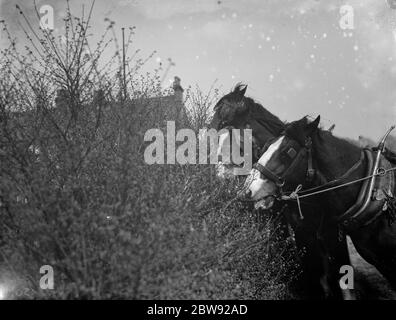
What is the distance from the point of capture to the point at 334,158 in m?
4.34

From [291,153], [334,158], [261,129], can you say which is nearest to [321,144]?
[334,158]

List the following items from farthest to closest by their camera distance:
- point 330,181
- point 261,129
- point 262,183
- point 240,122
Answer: point 240,122 → point 261,129 → point 262,183 → point 330,181

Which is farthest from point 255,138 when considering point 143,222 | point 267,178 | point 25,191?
point 25,191

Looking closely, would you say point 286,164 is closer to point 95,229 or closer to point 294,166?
point 294,166

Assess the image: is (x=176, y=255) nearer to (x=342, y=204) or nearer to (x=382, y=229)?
(x=342, y=204)

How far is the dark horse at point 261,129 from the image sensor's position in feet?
18.8

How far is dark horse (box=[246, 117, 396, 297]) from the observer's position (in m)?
4.05

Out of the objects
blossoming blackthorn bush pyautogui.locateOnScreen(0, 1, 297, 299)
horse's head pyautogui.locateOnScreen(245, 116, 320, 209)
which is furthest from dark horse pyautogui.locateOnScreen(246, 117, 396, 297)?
blossoming blackthorn bush pyautogui.locateOnScreen(0, 1, 297, 299)

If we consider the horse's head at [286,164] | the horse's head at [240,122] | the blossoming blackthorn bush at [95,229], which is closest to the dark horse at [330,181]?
the horse's head at [286,164]

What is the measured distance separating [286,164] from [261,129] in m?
2.36

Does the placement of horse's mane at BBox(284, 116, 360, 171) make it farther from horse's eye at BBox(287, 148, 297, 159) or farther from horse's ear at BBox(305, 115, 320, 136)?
horse's eye at BBox(287, 148, 297, 159)

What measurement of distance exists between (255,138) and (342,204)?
264 centimetres

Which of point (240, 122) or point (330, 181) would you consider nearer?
point (330, 181)

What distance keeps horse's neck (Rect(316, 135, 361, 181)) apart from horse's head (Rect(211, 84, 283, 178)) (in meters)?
2.05
